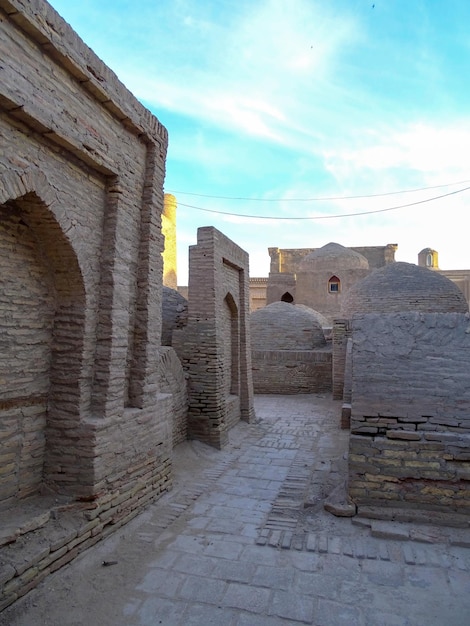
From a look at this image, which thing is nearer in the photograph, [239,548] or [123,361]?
[239,548]

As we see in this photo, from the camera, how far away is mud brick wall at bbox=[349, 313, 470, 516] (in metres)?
4.55

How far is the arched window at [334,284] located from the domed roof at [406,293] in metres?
8.30

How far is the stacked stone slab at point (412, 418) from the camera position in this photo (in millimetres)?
4559

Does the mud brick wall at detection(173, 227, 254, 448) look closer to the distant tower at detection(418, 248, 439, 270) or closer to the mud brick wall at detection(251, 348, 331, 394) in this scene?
the mud brick wall at detection(251, 348, 331, 394)

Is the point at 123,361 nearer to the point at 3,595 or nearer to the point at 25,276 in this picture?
the point at 25,276

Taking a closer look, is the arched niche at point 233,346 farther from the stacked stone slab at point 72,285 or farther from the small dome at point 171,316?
the stacked stone slab at point 72,285

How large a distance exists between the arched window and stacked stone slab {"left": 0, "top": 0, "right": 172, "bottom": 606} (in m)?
20.8

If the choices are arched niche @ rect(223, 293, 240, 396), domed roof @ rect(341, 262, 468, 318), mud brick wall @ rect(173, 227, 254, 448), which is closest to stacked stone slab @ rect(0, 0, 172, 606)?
mud brick wall @ rect(173, 227, 254, 448)

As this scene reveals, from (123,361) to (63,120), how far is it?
2.41 meters

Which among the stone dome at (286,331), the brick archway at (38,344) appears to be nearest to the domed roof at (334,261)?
the stone dome at (286,331)

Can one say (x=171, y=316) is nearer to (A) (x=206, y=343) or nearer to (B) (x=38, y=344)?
(A) (x=206, y=343)

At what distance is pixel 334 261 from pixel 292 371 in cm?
1240

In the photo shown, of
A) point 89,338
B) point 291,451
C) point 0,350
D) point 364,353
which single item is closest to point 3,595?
point 0,350

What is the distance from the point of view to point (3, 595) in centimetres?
308
